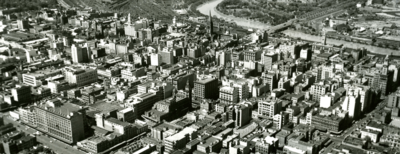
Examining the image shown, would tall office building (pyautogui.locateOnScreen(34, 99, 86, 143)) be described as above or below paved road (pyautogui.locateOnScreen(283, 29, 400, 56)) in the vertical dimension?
below

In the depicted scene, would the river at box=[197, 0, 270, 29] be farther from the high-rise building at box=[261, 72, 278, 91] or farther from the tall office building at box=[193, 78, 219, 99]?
the tall office building at box=[193, 78, 219, 99]

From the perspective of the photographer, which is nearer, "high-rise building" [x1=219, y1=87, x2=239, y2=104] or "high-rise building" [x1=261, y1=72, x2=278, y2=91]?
"high-rise building" [x1=219, y1=87, x2=239, y2=104]

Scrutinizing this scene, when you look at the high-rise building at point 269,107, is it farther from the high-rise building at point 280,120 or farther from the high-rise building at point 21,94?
the high-rise building at point 21,94

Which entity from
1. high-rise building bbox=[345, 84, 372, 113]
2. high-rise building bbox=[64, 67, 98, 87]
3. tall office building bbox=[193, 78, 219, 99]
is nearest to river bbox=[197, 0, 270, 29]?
tall office building bbox=[193, 78, 219, 99]

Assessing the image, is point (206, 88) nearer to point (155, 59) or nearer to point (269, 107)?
point (269, 107)

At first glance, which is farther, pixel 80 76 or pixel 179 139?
pixel 80 76

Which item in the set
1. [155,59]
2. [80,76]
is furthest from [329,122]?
[80,76]
